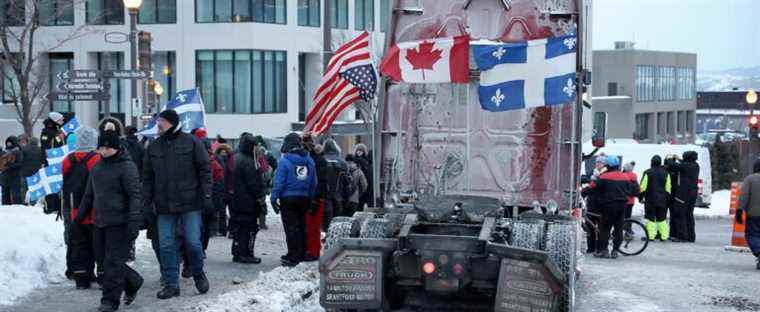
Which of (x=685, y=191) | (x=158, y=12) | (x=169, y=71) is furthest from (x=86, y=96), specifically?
(x=169, y=71)

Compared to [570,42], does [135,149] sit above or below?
below

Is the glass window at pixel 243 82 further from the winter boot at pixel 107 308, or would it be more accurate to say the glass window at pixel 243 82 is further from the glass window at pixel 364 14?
the winter boot at pixel 107 308

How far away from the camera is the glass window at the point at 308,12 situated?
47.0 metres

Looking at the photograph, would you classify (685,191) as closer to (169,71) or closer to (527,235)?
(527,235)

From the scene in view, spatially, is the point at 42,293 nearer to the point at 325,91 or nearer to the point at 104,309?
the point at 104,309

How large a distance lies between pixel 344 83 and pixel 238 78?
1254 inches

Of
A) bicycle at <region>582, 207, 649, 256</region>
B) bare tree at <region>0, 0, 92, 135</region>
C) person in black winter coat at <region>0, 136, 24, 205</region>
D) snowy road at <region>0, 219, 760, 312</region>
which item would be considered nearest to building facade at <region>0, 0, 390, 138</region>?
bare tree at <region>0, 0, 92, 135</region>

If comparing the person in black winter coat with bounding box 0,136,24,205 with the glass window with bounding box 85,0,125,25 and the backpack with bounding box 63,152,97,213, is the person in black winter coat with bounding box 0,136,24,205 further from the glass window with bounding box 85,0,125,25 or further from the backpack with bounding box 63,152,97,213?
the glass window with bounding box 85,0,125,25

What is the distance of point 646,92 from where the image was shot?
78.9 metres

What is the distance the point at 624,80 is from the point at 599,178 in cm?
6181

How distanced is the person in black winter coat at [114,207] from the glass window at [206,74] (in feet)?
119

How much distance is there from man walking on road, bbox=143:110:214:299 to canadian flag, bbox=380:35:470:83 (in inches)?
92.8

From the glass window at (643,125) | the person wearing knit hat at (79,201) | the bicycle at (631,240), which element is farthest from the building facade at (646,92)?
the person wearing knit hat at (79,201)

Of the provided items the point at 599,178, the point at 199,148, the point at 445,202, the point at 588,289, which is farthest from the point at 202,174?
the point at 599,178
